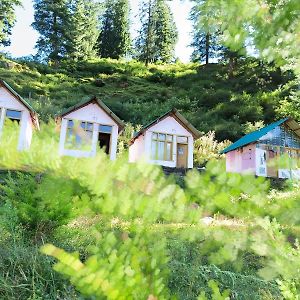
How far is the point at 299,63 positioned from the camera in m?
1.08

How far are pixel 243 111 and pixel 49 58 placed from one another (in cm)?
2571

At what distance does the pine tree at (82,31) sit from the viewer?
4362 cm

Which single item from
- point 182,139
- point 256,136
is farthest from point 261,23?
point 256,136

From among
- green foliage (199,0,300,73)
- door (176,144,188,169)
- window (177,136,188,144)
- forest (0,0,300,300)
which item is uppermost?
window (177,136,188,144)

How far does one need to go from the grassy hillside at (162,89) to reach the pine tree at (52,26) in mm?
2951

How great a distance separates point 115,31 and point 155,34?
6303mm

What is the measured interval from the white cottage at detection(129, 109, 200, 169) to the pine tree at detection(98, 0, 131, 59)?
3571 cm

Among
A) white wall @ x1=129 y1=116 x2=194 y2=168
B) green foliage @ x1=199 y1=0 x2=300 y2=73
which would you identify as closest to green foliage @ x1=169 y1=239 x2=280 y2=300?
green foliage @ x1=199 y1=0 x2=300 y2=73

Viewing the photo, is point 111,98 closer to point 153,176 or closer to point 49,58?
point 49,58

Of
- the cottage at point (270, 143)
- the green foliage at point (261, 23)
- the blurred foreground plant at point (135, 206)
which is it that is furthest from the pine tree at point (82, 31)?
the blurred foreground plant at point (135, 206)

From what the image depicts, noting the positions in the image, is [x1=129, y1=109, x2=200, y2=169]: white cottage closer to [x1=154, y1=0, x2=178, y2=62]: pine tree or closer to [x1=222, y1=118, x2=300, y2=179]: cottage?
[x1=222, y1=118, x2=300, y2=179]: cottage

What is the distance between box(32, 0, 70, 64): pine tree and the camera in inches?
1690

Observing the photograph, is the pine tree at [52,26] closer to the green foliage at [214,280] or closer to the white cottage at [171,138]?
the white cottage at [171,138]

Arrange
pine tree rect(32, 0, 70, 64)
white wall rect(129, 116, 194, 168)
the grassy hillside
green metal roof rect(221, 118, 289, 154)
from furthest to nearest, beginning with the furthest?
pine tree rect(32, 0, 70, 64) → the grassy hillside → green metal roof rect(221, 118, 289, 154) → white wall rect(129, 116, 194, 168)
